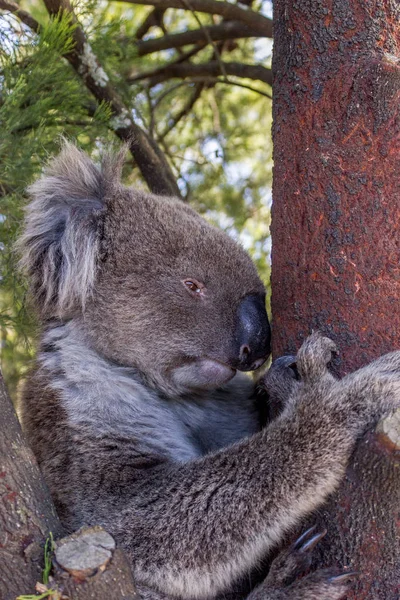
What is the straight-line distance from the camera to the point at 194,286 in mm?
3021

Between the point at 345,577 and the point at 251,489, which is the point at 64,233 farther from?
the point at 345,577

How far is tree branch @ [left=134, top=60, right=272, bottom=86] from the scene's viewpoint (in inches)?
195

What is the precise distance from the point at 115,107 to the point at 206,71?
1.28m

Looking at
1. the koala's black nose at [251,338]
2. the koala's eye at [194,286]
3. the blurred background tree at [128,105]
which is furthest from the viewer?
the blurred background tree at [128,105]

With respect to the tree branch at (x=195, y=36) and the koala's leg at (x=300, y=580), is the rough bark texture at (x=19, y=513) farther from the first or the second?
the tree branch at (x=195, y=36)

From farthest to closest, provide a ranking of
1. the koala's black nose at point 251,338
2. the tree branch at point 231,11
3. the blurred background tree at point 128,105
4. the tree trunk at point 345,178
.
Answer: the tree branch at point 231,11 < the blurred background tree at point 128,105 < the koala's black nose at point 251,338 < the tree trunk at point 345,178

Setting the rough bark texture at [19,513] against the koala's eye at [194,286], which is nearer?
A: the rough bark texture at [19,513]

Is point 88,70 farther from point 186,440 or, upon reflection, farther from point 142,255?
point 186,440

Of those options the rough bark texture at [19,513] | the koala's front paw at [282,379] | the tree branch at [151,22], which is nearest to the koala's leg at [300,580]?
the koala's front paw at [282,379]

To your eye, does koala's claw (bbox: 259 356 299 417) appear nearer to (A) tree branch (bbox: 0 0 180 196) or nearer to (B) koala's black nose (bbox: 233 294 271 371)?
(B) koala's black nose (bbox: 233 294 271 371)

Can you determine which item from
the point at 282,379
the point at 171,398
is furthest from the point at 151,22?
the point at 282,379

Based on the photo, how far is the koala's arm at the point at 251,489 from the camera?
7.70 feet

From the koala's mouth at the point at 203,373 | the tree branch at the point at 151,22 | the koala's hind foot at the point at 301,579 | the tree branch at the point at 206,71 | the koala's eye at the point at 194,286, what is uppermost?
the tree branch at the point at 151,22

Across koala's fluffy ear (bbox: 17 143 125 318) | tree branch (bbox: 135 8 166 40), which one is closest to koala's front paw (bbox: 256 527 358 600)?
koala's fluffy ear (bbox: 17 143 125 318)
